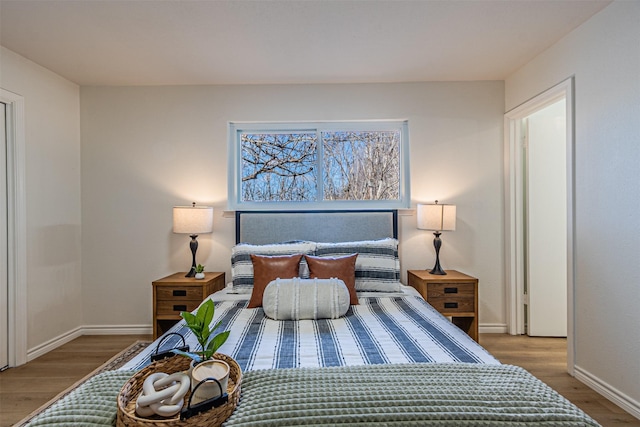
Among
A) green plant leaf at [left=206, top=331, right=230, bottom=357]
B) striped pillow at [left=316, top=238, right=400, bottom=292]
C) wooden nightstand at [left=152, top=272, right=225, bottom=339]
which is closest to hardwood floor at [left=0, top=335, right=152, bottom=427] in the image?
wooden nightstand at [left=152, top=272, right=225, bottom=339]

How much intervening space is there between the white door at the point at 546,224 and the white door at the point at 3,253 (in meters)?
4.44

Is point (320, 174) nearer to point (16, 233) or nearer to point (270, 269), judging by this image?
point (270, 269)

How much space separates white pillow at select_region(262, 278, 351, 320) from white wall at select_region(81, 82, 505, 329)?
1389mm

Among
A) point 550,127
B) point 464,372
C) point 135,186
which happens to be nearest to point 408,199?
point 550,127

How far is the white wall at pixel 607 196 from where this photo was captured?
6.40 ft

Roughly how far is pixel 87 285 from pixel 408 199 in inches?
129

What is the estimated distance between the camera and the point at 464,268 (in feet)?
10.8

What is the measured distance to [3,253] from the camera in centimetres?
260

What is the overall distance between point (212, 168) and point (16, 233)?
161 centimetres

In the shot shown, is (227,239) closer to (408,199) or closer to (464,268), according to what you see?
(408,199)

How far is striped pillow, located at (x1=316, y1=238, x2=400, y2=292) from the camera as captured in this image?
8.54ft

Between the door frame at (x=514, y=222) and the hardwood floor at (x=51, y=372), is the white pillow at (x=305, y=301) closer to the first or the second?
the hardwood floor at (x=51, y=372)

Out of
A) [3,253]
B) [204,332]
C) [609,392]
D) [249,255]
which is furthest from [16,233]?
[609,392]

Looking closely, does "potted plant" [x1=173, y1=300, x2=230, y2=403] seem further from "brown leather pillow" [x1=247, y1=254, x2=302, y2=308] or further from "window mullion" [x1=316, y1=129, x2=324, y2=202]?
"window mullion" [x1=316, y1=129, x2=324, y2=202]
